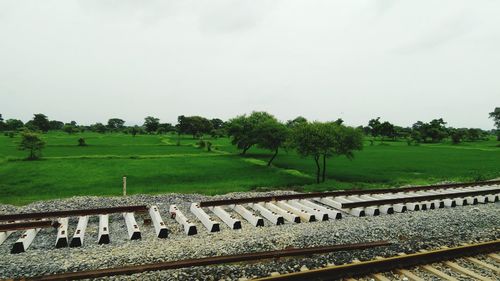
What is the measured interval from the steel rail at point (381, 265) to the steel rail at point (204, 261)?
129 centimetres

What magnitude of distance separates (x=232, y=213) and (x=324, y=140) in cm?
1438

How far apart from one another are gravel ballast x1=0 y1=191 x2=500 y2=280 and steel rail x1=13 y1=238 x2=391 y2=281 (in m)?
0.13

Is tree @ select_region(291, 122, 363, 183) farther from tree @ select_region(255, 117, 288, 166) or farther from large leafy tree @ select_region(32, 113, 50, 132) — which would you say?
large leafy tree @ select_region(32, 113, 50, 132)

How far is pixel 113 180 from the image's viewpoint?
27016 millimetres

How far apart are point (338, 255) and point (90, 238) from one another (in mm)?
7014

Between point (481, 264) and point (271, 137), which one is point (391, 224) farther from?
point (271, 137)

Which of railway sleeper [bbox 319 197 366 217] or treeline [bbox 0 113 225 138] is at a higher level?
treeline [bbox 0 113 225 138]

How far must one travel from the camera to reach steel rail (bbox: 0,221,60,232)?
381 inches

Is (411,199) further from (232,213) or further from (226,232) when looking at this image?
(226,232)

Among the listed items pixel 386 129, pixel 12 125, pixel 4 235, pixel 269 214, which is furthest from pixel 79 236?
pixel 12 125

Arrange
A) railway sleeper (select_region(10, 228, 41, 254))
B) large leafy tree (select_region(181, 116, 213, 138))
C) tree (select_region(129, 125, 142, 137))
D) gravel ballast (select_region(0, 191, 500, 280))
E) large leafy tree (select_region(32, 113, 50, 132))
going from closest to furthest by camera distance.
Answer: gravel ballast (select_region(0, 191, 500, 280))
railway sleeper (select_region(10, 228, 41, 254))
large leafy tree (select_region(181, 116, 213, 138))
tree (select_region(129, 125, 142, 137))
large leafy tree (select_region(32, 113, 50, 132))

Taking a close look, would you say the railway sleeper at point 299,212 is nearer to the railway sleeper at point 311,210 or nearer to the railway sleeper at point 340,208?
the railway sleeper at point 311,210

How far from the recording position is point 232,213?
12656mm

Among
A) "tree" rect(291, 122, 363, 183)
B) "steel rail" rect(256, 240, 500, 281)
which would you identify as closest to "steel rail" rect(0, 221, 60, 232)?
"steel rail" rect(256, 240, 500, 281)
